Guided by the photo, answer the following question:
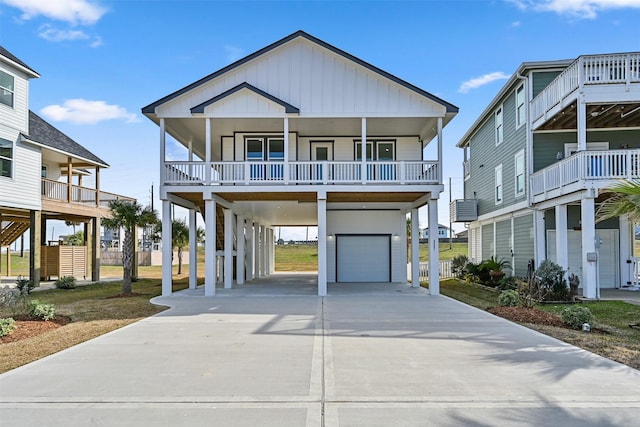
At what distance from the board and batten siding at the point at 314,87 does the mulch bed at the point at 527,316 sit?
768 centimetres

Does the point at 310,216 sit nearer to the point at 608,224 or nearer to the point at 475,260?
the point at 475,260

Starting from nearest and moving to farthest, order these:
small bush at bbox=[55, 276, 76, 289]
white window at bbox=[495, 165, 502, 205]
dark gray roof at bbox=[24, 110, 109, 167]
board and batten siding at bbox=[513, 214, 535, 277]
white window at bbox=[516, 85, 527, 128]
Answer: board and batten siding at bbox=[513, 214, 535, 277] → white window at bbox=[516, 85, 527, 128] → small bush at bbox=[55, 276, 76, 289] → dark gray roof at bbox=[24, 110, 109, 167] → white window at bbox=[495, 165, 502, 205]

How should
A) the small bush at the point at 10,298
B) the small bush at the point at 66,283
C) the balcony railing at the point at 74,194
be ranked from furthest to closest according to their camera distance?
the balcony railing at the point at 74,194
the small bush at the point at 66,283
the small bush at the point at 10,298

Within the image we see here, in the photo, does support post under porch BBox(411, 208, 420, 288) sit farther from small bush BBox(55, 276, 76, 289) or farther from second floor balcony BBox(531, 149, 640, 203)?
small bush BBox(55, 276, 76, 289)

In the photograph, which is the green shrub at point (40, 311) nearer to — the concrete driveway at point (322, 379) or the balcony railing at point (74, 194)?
the concrete driveway at point (322, 379)

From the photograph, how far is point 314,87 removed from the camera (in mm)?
18031

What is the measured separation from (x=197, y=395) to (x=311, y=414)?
58.9 inches

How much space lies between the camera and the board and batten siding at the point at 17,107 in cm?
2003

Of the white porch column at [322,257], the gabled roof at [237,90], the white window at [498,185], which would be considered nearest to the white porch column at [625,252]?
the white window at [498,185]

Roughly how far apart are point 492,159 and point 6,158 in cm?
2198

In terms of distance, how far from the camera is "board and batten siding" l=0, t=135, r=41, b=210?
786 inches

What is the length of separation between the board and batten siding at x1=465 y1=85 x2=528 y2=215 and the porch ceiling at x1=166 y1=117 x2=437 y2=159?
13.0ft

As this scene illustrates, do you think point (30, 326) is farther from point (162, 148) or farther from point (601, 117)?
point (601, 117)

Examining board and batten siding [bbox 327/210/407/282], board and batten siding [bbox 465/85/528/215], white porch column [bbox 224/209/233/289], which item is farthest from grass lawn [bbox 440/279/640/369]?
white porch column [bbox 224/209/233/289]
